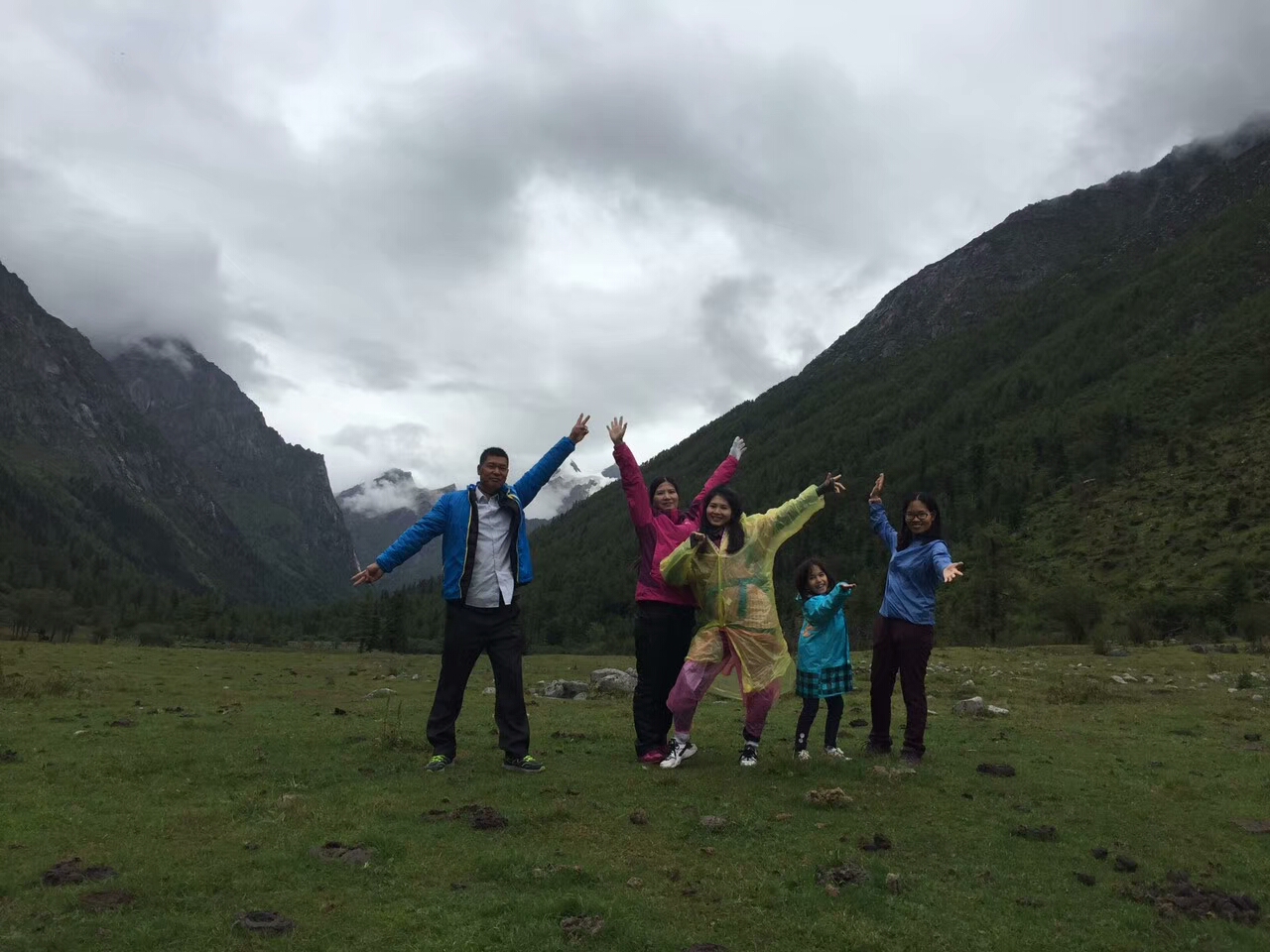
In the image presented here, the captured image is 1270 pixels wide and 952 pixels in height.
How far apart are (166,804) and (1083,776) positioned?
1020 centimetres

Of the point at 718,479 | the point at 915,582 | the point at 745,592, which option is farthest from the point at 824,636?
the point at 718,479

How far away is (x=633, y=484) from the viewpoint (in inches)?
361

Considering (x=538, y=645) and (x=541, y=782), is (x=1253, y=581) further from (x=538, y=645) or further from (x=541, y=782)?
(x=538, y=645)

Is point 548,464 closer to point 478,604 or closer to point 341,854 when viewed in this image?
point 478,604

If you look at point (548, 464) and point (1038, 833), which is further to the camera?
point (548, 464)

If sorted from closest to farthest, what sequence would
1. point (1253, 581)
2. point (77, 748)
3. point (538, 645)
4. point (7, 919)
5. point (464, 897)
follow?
point (7, 919), point (464, 897), point (77, 748), point (1253, 581), point (538, 645)

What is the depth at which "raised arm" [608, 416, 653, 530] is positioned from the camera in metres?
9.11

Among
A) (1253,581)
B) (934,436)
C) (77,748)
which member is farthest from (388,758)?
(934,436)

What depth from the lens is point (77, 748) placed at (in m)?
10.2

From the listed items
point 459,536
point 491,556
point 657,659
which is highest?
point 459,536

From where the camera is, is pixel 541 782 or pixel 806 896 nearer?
pixel 806 896

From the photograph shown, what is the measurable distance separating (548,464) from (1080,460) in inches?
4115

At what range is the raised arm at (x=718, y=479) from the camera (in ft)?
30.8

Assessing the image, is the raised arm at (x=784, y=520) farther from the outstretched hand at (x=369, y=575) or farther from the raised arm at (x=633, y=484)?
the outstretched hand at (x=369, y=575)
